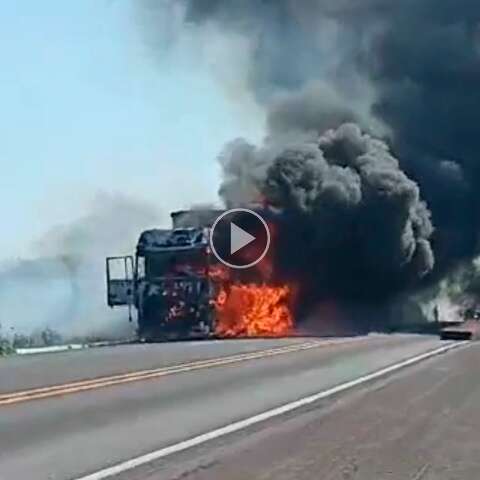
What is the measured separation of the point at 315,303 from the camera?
→ 6250 centimetres

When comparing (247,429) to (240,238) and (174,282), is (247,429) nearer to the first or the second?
(174,282)

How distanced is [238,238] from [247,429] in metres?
44.1

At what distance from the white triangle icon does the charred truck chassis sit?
421 cm

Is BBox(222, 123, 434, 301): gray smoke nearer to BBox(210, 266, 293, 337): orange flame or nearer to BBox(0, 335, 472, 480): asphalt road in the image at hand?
BBox(210, 266, 293, 337): orange flame

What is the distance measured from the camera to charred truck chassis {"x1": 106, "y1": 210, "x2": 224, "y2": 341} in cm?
5119

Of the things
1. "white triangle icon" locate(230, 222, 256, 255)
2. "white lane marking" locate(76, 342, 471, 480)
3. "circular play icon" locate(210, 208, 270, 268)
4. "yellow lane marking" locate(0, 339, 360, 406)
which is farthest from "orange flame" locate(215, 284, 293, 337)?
"white lane marking" locate(76, 342, 471, 480)

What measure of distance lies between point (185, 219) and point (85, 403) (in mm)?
39713

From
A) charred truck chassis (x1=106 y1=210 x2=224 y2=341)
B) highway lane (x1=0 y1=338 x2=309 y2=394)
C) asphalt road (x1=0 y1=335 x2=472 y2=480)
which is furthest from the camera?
charred truck chassis (x1=106 y1=210 x2=224 y2=341)

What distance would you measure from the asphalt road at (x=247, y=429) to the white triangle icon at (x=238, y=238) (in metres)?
30.8

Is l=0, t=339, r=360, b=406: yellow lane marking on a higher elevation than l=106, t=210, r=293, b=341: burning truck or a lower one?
lower

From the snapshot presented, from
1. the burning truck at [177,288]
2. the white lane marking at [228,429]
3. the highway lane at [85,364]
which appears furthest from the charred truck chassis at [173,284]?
the white lane marking at [228,429]

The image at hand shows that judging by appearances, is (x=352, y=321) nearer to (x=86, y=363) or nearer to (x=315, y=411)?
(x=86, y=363)

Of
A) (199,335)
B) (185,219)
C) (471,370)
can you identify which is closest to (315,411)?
(471,370)

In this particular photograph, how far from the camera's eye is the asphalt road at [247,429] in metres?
10.8
